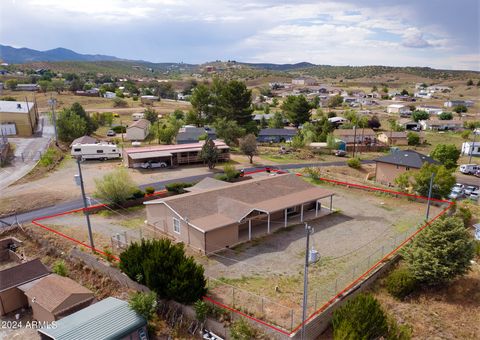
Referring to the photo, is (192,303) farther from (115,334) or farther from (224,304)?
(115,334)

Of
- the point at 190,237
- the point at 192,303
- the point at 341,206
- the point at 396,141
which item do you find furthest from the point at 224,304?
the point at 396,141

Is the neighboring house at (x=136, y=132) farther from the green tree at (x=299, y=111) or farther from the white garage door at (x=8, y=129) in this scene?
the green tree at (x=299, y=111)

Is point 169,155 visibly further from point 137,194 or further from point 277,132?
point 277,132

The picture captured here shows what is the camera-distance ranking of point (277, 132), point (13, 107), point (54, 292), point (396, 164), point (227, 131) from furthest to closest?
point (277, 132) → point (13, 107) → point (227, 131) → point (396, 164) → point (54, 292)

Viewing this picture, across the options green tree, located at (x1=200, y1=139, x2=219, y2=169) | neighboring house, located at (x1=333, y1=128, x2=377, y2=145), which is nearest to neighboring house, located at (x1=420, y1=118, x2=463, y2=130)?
neighboring house, located at (x1=333, y1=128, x2=377, y2=145)

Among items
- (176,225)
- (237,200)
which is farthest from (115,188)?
(237,200)
